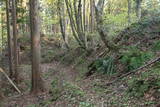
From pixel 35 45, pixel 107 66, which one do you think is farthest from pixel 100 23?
pixel 35 45

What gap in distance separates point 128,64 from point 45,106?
3.74 m

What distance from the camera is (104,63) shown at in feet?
31.8

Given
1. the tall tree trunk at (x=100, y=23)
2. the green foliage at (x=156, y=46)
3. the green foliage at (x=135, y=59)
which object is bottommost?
the green foliage at (x=135, y=59)

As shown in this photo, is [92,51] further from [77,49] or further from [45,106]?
[45,106]

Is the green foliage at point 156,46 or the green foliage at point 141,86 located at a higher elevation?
the green foliage at point 156,46

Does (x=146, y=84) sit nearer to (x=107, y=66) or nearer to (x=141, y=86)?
(x=141, y=86)

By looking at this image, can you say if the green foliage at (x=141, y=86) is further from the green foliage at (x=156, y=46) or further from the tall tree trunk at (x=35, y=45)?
the tall tree trunk at (x=35, y=45)

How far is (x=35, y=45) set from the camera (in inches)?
366

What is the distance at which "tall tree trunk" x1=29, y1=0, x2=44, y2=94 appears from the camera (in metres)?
9.13

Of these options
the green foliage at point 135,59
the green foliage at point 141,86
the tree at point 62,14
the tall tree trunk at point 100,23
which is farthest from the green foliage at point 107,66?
the tree at point 62,14

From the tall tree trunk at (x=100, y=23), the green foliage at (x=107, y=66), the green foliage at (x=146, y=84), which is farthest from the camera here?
the tall tree trunk at (x=100, y=23)

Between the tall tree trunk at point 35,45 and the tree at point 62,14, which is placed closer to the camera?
the tall tree trunk at point 35,45

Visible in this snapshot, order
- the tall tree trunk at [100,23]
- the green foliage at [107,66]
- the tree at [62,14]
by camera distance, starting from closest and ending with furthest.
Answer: the green foliage at [107,66], the tall tree trunk at [100,23], the tree at [62,14]

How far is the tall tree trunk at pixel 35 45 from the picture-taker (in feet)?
30.0
